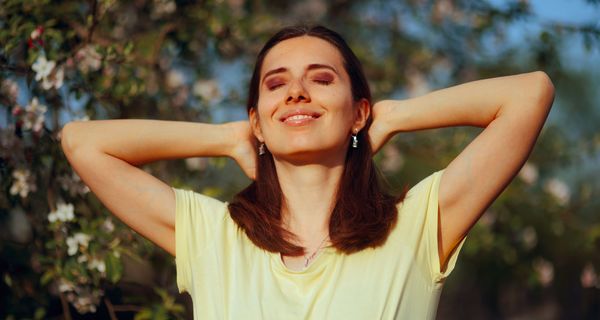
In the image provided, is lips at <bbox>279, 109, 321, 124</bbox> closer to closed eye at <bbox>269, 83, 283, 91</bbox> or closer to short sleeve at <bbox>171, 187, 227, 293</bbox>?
closed eye at <bbox>269, 83, 283, 91</bbox>

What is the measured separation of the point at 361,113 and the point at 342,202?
260 millimetres

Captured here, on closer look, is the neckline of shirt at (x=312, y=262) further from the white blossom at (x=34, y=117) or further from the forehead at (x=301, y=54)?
the white blossom at (x=34, y=117)

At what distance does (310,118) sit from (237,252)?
39 cm

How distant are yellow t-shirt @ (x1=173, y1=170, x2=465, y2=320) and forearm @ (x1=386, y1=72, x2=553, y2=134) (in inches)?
7.0

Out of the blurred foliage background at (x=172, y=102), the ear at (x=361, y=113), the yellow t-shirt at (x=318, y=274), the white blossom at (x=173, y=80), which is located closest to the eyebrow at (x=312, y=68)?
the ear at (x=361, y=113)

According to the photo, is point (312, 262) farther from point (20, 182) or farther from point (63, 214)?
point (20, 182)

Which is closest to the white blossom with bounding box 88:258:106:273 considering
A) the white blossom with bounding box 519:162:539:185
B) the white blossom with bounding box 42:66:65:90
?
the white blossom with bounding box 42:66:65:90

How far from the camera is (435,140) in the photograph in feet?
14.5

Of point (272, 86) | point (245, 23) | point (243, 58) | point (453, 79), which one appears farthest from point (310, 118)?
point (453, 79)

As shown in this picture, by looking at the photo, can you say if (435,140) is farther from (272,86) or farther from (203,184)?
(272,86)

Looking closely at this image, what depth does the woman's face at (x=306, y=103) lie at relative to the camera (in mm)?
2230

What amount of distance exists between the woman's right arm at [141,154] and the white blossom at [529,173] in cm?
224

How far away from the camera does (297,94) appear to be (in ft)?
7.32

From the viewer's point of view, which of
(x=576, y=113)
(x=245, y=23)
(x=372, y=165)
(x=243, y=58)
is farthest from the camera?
(x=576, y=113)
